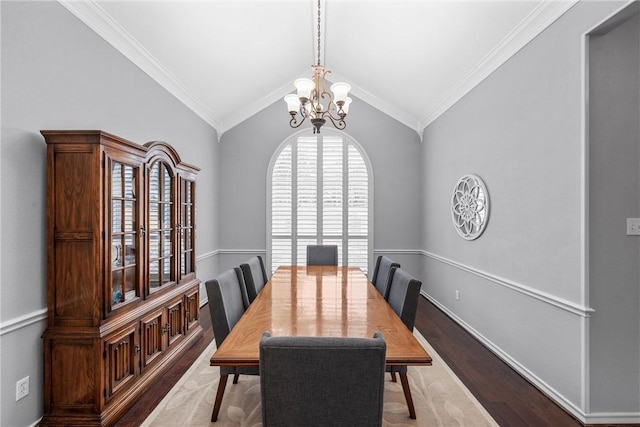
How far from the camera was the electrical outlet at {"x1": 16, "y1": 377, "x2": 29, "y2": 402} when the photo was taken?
1841 millimetres

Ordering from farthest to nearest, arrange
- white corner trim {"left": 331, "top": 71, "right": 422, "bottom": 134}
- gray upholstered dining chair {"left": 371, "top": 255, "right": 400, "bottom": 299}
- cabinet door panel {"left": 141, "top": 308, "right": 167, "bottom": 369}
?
1. white corner trim {"left": 331, "top": 71, "right": 422, "bottom": 134}
2. gray upholstered dining chair {"left": 371, "top": 255, "right": 400, "bottom": 299}
3. cabinet door panel {"left": 141, "top": 308, "right": 167, "bottom": 369}

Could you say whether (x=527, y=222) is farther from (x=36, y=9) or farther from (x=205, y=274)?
(x=205, y=274)

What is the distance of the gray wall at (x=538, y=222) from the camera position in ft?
6.88

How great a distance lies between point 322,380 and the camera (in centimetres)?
118

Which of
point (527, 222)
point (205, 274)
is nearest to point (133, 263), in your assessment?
point (205, 274)

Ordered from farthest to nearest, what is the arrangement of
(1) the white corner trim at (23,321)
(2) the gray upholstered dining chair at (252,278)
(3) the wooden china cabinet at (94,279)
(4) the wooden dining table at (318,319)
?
1. (2) the gray upholstered dining chair at (252,278)
2. (3) the wooden china cabinet at (94,279)
3. (1) the white corner trim at (23,321)
4. (4) the wooden dining table at (318,319)

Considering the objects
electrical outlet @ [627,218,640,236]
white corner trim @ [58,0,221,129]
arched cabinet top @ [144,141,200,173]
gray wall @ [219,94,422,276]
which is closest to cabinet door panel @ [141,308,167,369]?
arched cabinet top @ [144,141,200,173]

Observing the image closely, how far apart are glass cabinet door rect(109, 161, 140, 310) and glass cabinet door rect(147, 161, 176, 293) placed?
167 millimetres

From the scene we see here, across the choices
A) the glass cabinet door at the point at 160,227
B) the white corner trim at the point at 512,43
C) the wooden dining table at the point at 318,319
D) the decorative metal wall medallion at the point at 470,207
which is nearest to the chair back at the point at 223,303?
the wooden dining table at the point at 318,319

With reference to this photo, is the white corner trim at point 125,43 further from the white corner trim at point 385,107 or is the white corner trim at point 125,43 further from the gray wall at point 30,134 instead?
the white corner trim at point 385,107

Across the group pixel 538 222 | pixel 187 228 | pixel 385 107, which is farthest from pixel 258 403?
pixel 385 107

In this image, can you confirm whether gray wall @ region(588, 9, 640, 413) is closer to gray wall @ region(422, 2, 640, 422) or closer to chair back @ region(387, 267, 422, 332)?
gray wall @ region(422, 2, 640, 422)

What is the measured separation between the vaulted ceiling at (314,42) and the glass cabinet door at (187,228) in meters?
1.18

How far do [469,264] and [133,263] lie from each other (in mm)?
3300
